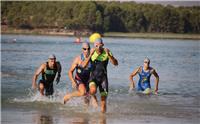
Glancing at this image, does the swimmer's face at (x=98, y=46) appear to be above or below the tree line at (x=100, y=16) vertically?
above

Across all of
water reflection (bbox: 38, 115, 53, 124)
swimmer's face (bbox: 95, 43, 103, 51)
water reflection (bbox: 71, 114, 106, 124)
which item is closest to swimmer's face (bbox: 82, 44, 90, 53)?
swimmer's face (bbox: 95, 43, 103, 51)

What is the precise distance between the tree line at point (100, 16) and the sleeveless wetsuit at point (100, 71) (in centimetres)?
12505

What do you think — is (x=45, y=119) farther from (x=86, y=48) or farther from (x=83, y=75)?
(x=86, y=48)

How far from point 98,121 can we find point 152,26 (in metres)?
140

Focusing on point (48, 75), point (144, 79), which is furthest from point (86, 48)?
point (144, 79)

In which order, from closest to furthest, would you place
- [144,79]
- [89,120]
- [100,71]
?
[89,120], [100,71], [144,79]

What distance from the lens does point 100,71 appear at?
13148 millimetres

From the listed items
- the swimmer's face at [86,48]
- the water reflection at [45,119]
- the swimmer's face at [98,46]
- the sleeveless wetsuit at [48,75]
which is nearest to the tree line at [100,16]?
the sleeveless wetsuit at [48,75]

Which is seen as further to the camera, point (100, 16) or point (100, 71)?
point (100, 16)

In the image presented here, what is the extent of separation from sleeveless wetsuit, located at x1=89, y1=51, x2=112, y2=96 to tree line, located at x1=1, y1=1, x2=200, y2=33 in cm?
12505

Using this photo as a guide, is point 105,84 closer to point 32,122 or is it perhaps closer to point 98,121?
point 98,121

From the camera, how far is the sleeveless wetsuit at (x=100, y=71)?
1309 centimetres

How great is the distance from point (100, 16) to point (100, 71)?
133551mm

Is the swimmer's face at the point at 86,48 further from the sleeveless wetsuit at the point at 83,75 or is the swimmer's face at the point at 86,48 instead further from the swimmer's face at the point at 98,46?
the swimmer's face at the point at 98,46
